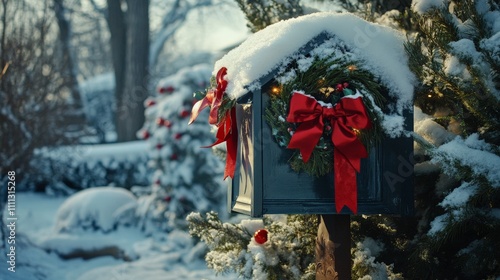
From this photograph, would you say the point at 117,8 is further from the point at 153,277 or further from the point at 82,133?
the point at 153,277

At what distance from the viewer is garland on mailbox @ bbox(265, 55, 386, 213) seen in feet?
8.29

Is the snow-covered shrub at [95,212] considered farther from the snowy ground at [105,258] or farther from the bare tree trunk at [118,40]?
the bare tree trunk at [118,40]

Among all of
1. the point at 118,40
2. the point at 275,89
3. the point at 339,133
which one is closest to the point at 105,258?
the point at 275,89

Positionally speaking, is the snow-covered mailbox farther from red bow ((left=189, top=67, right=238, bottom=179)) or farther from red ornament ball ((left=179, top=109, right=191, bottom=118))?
red ornament ball ((left=179, top=109, right=191, bottom=118))

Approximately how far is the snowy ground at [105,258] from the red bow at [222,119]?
1996mm

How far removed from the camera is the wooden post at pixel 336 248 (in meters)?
2.77

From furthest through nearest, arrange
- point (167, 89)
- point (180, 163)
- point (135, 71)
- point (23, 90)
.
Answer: point (135, 71)
point (167, 89)
point (180, 163)
point (23, 90)

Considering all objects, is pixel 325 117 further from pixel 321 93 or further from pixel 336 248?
pixel 336 248

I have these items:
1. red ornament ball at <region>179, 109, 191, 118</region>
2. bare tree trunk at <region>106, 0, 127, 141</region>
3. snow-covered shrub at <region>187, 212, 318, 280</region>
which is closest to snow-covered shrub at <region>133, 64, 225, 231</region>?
red ornament ball at <region>179, 109, 191, 118</region>

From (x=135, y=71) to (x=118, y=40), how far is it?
6.44 ft

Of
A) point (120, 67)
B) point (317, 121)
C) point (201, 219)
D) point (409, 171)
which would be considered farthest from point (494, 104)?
point (120, 67)

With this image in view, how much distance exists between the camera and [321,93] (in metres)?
2.63

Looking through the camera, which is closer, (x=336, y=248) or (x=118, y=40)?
(x=336, y=248)

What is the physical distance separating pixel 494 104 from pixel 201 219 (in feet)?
5.36
